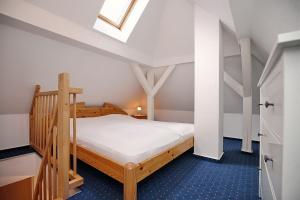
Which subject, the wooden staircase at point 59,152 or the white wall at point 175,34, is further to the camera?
the white wall at point 175,34

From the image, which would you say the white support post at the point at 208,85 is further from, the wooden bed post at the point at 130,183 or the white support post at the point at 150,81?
the wooden bed post at the point at 130,183

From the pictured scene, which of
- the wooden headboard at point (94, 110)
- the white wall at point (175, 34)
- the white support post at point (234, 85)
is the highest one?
the white wall at point (175, 34)

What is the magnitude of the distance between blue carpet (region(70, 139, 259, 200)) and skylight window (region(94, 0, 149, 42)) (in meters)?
2.54

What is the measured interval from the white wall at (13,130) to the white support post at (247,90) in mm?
4380

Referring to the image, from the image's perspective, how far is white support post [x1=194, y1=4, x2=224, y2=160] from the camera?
7.91ft

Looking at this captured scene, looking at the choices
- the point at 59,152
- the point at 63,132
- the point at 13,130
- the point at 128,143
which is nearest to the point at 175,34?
the point at 128,143

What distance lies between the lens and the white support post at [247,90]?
104 inches

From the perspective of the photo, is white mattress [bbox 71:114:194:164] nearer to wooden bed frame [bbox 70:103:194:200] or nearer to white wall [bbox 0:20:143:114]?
wooden bed frame [bbox 70:103:194:200]

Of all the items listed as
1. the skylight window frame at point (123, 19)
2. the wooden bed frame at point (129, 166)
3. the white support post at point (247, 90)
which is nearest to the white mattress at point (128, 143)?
the wooden bed frame at point (129, 166)

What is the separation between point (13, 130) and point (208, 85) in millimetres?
3744

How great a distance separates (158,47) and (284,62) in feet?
11.4

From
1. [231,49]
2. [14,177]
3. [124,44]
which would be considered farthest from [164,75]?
[14,177]

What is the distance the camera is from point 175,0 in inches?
111

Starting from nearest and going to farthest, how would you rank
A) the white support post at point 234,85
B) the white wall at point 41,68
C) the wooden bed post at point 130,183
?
the wooden bed post at point 130,183 < the white wall at point 41,68 < the white support post at point 234,85
